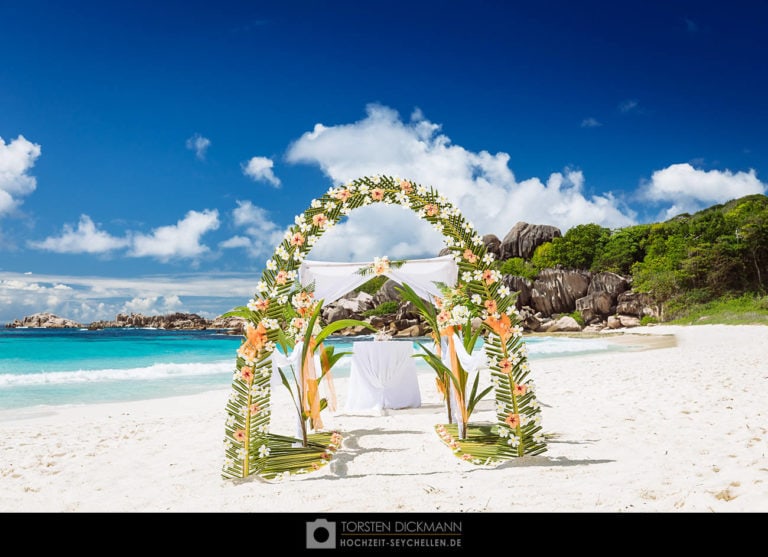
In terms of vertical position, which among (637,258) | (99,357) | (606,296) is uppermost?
(637,258)

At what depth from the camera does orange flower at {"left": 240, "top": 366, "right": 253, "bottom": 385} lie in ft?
14.0

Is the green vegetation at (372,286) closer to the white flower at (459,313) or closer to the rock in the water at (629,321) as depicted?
the rock in the water at (629,321)

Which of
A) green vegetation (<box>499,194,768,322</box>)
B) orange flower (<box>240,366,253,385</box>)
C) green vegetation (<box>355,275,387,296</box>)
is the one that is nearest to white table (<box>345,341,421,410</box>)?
orange flower (<box>240,366,253,385</box>)

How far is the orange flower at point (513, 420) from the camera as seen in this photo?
434cm

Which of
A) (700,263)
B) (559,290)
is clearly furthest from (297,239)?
(559,290)

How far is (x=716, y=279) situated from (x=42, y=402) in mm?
36654

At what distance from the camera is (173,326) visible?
6462 centimetres

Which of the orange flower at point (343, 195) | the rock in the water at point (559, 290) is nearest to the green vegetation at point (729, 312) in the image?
the rock in the water at point (559, 290)

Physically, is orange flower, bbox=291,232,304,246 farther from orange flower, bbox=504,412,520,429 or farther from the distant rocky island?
the distant rocky island
